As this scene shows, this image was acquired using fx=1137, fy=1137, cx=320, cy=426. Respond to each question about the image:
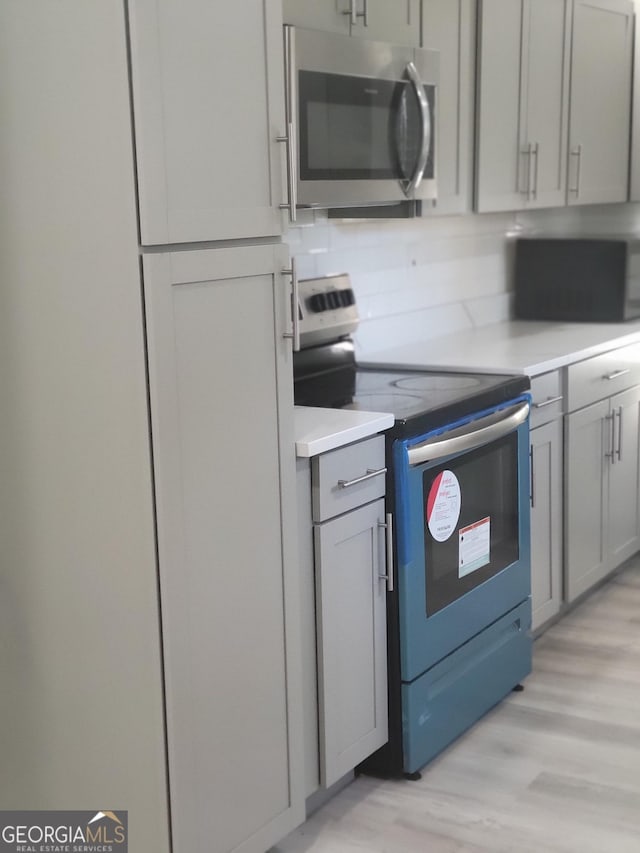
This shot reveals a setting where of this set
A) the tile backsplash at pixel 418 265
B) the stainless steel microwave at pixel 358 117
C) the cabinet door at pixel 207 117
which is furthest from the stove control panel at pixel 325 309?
the cabinet door at pixel 207 117

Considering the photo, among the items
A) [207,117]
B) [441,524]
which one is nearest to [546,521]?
[441,524]

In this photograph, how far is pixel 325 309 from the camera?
3092 millimetres

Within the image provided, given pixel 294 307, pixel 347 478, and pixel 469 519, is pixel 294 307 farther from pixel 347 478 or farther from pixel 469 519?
pixel 469 519

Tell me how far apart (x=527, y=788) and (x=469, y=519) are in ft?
2.18

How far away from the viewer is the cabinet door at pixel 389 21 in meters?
2.86

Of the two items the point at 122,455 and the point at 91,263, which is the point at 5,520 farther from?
the point at 91,263

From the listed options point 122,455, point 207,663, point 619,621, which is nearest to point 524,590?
point 619,621

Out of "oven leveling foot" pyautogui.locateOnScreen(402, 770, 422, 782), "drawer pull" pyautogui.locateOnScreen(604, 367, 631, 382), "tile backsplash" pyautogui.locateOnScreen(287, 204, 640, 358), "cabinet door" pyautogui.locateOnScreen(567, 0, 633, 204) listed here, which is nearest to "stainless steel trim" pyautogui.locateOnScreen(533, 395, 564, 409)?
"drawer pull" pyautogui.locateOnScreen(604, 367, 631, 382)

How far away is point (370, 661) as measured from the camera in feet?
8.64

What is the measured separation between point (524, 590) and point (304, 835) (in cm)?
104

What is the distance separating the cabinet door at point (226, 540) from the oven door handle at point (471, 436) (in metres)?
0.47

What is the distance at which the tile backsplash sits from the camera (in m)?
3.43

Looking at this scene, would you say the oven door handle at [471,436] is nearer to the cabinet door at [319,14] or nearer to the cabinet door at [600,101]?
the cabinet door at [319,14]

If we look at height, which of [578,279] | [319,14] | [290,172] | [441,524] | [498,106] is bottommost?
[441,524]
